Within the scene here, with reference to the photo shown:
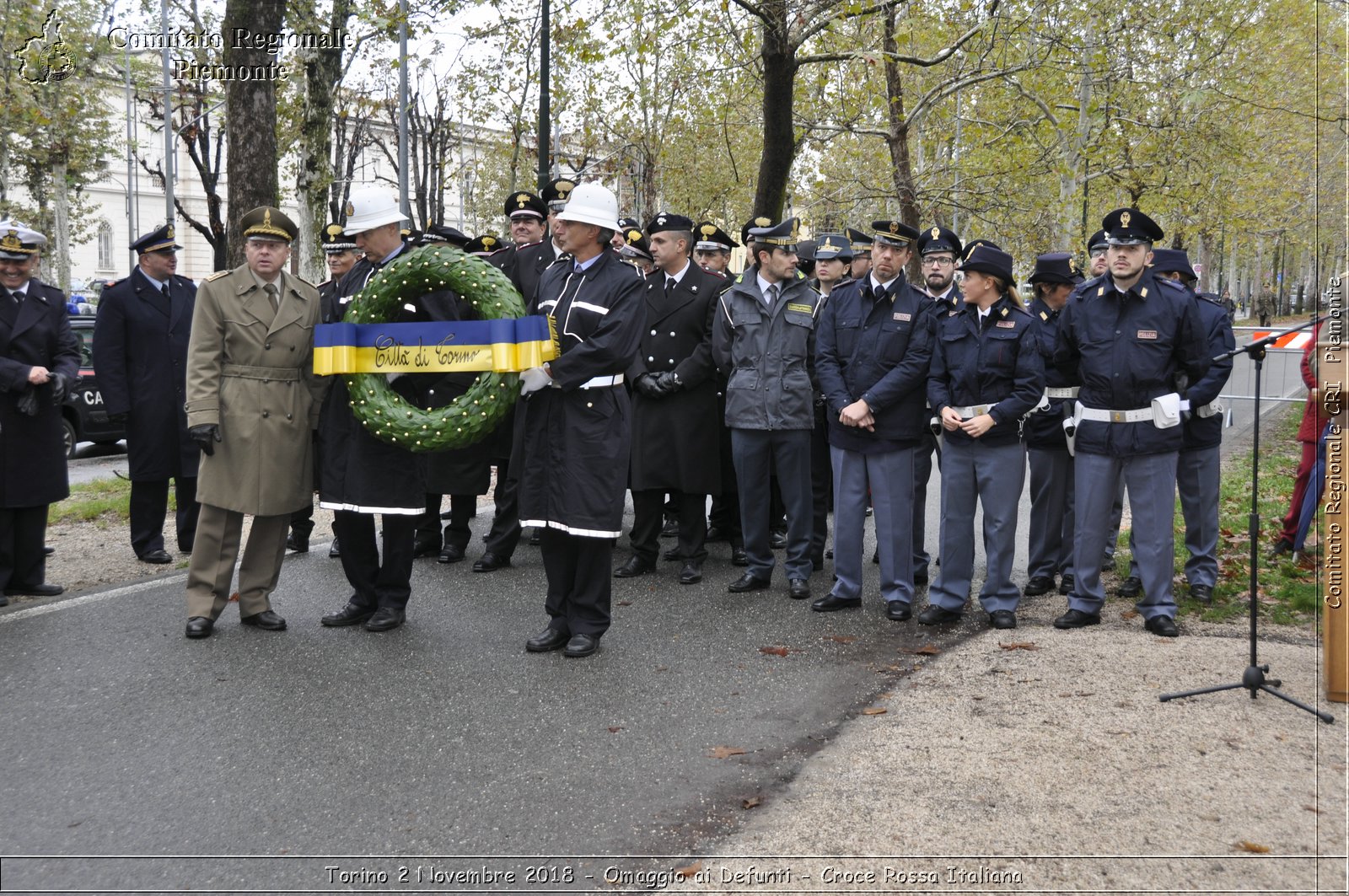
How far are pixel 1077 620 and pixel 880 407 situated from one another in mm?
1657

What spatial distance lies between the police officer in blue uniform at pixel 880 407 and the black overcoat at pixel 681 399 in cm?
125

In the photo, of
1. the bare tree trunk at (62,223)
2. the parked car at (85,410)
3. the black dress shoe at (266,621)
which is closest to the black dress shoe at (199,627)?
the black dress shoe at (266,621)

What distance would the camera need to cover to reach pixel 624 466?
6.35 metres

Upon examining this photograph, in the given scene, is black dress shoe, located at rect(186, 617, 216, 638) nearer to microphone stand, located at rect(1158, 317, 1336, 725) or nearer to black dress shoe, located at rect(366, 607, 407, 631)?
black dress shoe, located at rect(366, 607, 407, 631)

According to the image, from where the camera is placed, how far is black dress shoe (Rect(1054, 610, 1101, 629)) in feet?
21.9

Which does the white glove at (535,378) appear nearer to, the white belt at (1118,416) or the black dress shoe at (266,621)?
the black dress shoe at (266,621)

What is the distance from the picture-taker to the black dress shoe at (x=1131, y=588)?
7.52 m

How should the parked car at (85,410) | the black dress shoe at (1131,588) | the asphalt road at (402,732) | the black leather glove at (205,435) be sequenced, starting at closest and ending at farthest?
the asphalt road at (402,732), the black leather glove at (205,435), the black dress shoe at (1131,588), the parked car at (85,410)

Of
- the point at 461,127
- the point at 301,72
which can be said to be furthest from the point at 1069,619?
the point at 461,127

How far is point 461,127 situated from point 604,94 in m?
13.2

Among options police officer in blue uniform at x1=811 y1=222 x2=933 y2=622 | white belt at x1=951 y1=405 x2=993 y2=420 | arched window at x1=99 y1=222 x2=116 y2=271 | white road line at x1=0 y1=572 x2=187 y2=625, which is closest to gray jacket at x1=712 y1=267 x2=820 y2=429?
police officer in blue uniform at x1=811 y1=222 x2=933 y2=622

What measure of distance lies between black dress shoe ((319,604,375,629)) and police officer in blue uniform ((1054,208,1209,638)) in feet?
13.0

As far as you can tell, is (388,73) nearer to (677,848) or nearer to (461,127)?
(461,127)

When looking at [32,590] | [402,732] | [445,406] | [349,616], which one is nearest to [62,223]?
[32,590]
